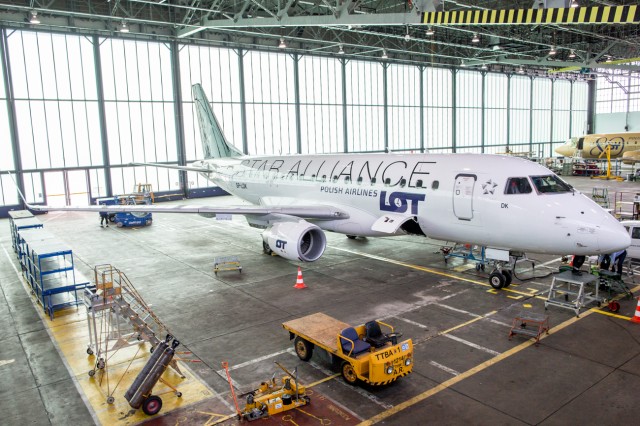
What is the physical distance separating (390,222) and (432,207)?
1.83 metres

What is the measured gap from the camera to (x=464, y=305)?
54.4 ft

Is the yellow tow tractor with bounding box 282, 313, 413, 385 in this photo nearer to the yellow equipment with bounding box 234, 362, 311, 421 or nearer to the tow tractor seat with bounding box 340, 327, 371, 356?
the tow tractor seat with bounding box 340, 327, 371, 356

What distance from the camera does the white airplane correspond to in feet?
51.6

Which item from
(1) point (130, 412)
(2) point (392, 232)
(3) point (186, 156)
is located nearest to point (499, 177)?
(2) point (392, 232)

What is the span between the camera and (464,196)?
17531 mm

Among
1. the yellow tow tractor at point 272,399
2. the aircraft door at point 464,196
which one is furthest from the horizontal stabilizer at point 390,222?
the yellow tow tractor at point 272,399

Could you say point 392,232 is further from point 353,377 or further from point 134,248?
point 134,248

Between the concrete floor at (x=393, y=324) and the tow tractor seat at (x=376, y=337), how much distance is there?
1038mm

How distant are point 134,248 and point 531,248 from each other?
21.1m

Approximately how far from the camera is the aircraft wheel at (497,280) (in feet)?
59.3

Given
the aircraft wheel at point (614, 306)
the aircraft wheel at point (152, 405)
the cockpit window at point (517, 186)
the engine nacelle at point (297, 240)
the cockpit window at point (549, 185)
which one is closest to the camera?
the aircraft wheel at point (152, 405)

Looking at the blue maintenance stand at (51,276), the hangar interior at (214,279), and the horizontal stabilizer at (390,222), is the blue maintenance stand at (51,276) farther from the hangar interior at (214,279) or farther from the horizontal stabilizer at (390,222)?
the horizontal stabilizer at (390,222)

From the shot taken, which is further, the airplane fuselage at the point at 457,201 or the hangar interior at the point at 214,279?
the airplane fuselage at the point at 457,201

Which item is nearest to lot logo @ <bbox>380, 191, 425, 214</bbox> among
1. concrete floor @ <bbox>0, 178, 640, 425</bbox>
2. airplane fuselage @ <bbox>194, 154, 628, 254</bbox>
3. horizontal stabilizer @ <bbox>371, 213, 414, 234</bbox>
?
airplane fuselage @ <bbox>194, 154, 628, 254</bbox>
